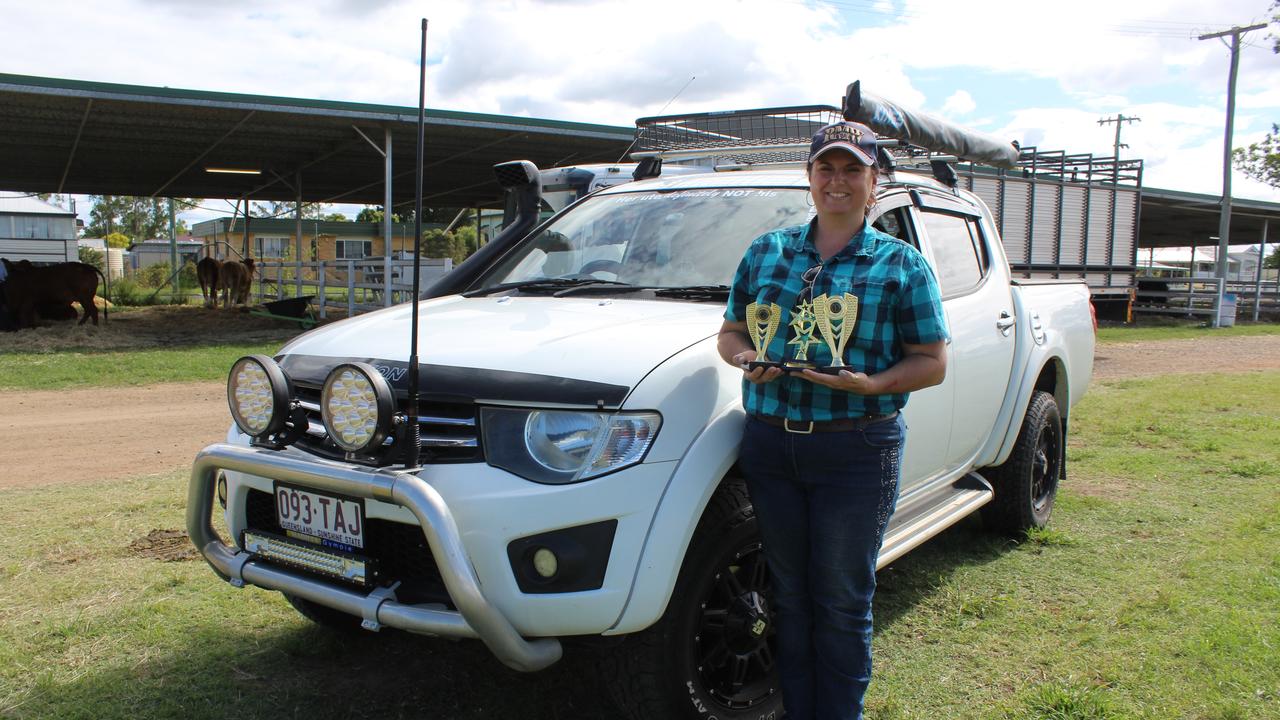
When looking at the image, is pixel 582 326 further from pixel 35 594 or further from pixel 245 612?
pixel 35 594

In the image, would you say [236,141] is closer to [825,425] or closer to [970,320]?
[970,320]

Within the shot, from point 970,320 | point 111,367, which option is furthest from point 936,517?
point 111,367

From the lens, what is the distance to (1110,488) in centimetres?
638

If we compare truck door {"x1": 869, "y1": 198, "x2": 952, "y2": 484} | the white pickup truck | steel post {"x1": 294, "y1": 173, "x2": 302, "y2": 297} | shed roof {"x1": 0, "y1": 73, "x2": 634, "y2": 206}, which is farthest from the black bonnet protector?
steel post {"x1": 294, "y1": 173, "x2": 302, "y2": 297}

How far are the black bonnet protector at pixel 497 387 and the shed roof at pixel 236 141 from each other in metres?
14.7

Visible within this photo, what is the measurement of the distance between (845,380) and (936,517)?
165cm

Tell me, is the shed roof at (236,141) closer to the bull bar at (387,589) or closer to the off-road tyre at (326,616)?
the off-road tyre at (326,616)

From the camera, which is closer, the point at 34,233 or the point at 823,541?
the point at 823,541

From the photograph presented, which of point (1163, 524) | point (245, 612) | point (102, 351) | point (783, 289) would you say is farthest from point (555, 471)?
point (102, 351)

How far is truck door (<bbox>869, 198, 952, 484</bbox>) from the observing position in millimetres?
3600

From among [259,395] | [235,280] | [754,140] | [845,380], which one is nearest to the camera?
[845,380]

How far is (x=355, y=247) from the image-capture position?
58625mm

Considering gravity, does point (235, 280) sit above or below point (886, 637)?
above

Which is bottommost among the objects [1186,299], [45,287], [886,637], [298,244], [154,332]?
[886,637]
